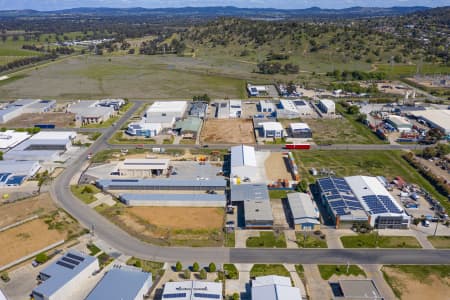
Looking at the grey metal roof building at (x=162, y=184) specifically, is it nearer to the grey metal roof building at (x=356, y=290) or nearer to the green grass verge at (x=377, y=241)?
the green grass verge at (x=377, y=241)

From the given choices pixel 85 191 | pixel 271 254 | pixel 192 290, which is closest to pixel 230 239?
pixel 271 254

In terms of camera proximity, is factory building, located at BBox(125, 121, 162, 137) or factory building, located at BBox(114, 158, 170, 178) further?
factory building, located at BBox(125, 121, 162, 137)

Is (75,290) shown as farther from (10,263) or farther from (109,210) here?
(109,210)

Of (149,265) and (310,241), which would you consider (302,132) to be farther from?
(149,265)

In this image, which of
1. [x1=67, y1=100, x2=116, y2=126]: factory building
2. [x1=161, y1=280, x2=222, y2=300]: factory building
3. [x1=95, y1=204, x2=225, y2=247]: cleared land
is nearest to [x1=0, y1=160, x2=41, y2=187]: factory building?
[x1=95, y1=204, x2=225, y2=247]: cleared land

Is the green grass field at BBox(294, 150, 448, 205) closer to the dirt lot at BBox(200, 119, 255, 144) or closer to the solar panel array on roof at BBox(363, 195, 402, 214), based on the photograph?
the solar panel array on roof at BBox(363, 195, 402, 214)

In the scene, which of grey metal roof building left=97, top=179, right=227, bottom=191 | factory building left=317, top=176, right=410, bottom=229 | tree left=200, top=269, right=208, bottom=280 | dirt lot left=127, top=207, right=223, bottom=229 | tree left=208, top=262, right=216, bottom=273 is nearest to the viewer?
tree left=200, top=269, right=208, bottom=280
